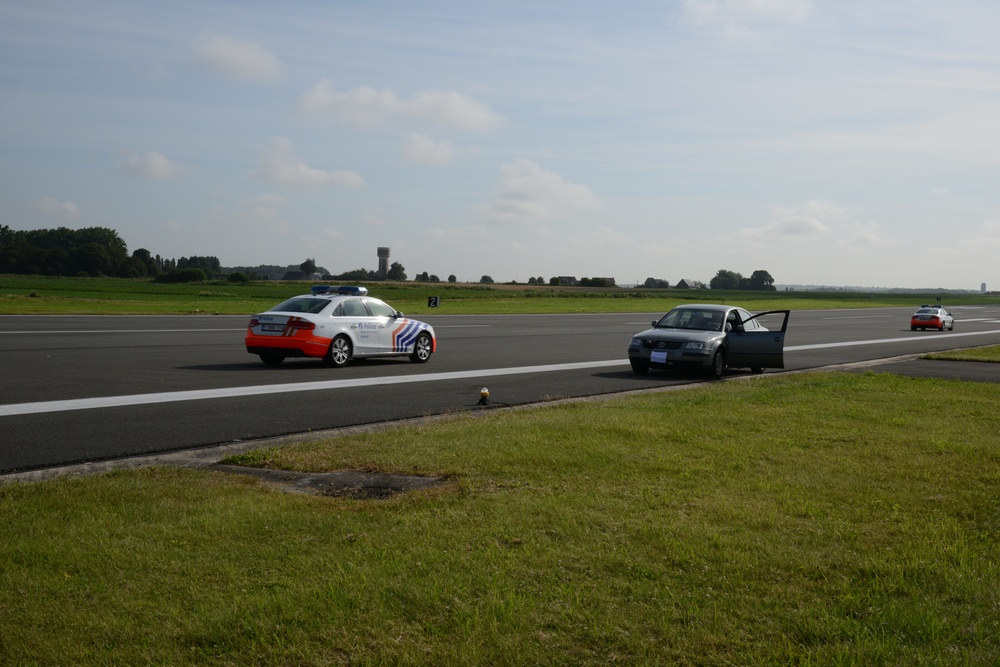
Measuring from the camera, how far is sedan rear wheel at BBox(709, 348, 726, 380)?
17734 mm

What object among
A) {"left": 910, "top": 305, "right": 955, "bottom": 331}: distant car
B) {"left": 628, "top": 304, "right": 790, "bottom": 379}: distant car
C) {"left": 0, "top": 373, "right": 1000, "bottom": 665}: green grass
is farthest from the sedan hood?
{"left": 910, "top": 305, "right": 955, "bottom": 331}: distant car

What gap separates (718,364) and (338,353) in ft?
23.9

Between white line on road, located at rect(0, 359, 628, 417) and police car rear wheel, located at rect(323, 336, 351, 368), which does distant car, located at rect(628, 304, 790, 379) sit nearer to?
white line on road, located at rect(0, 359, 628, 417)

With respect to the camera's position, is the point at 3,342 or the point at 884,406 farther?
the point at 3,342

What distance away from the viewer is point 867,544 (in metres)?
5.82

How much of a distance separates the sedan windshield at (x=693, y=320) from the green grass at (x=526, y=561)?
32.1 feet

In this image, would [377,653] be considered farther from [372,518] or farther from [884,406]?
[884,406]

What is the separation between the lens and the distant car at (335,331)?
17.9m

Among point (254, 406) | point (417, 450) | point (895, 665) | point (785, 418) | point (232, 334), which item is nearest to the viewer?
point (895, 665)

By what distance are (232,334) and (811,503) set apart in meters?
22.5

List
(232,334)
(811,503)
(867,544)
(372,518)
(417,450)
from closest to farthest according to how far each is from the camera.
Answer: (867,544)
(372,518)
(811,503)
(417,450)
(232,334)

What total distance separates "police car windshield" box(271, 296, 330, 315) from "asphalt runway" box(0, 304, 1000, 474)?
3.60 feet

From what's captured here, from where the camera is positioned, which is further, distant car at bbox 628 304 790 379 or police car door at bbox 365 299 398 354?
police car door at bbox 365 299 398 354

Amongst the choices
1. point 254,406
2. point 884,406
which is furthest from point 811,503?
point 254,406
